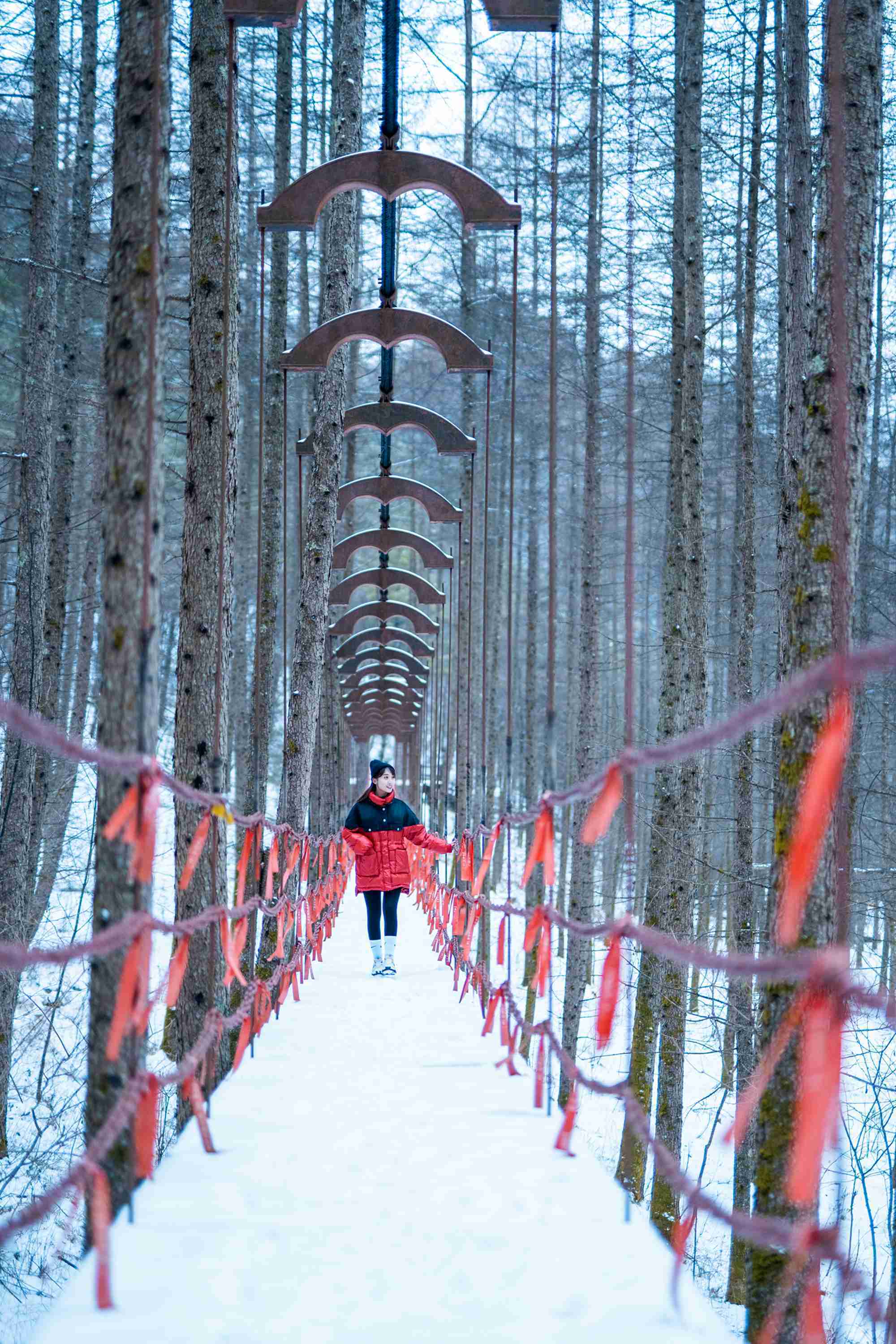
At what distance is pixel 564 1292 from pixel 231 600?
12.4ft

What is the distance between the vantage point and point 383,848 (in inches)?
314

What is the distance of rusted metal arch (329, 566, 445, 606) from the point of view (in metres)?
13.0

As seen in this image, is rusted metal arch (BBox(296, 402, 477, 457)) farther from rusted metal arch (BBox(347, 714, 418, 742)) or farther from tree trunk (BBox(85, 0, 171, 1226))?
rusted metal arch (BBox(347, 714, 418, 742))

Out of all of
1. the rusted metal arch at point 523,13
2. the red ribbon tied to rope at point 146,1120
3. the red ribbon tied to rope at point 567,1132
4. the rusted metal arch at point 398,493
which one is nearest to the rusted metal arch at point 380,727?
the rusted metal arch at point 398,493

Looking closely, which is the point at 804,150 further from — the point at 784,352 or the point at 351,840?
the point at 351,840

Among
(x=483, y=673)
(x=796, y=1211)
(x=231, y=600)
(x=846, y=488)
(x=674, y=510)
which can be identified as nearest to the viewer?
(x=796, y=1211)

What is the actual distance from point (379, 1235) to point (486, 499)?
5.58m

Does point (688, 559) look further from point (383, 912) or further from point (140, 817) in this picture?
point (140, 817)

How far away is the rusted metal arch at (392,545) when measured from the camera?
11.5 meters

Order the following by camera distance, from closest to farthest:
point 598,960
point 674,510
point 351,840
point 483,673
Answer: point 483,673 → point 351,840 → point 674,510 → point 598,960

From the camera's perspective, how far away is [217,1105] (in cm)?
416

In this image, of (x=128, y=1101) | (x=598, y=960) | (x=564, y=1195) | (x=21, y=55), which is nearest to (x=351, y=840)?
(x=564, y=1195)

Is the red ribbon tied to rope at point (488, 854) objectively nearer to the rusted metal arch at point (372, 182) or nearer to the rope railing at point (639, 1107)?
the rope railing at point (639, 1107)

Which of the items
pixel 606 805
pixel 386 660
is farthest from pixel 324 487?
pixel 386 660
